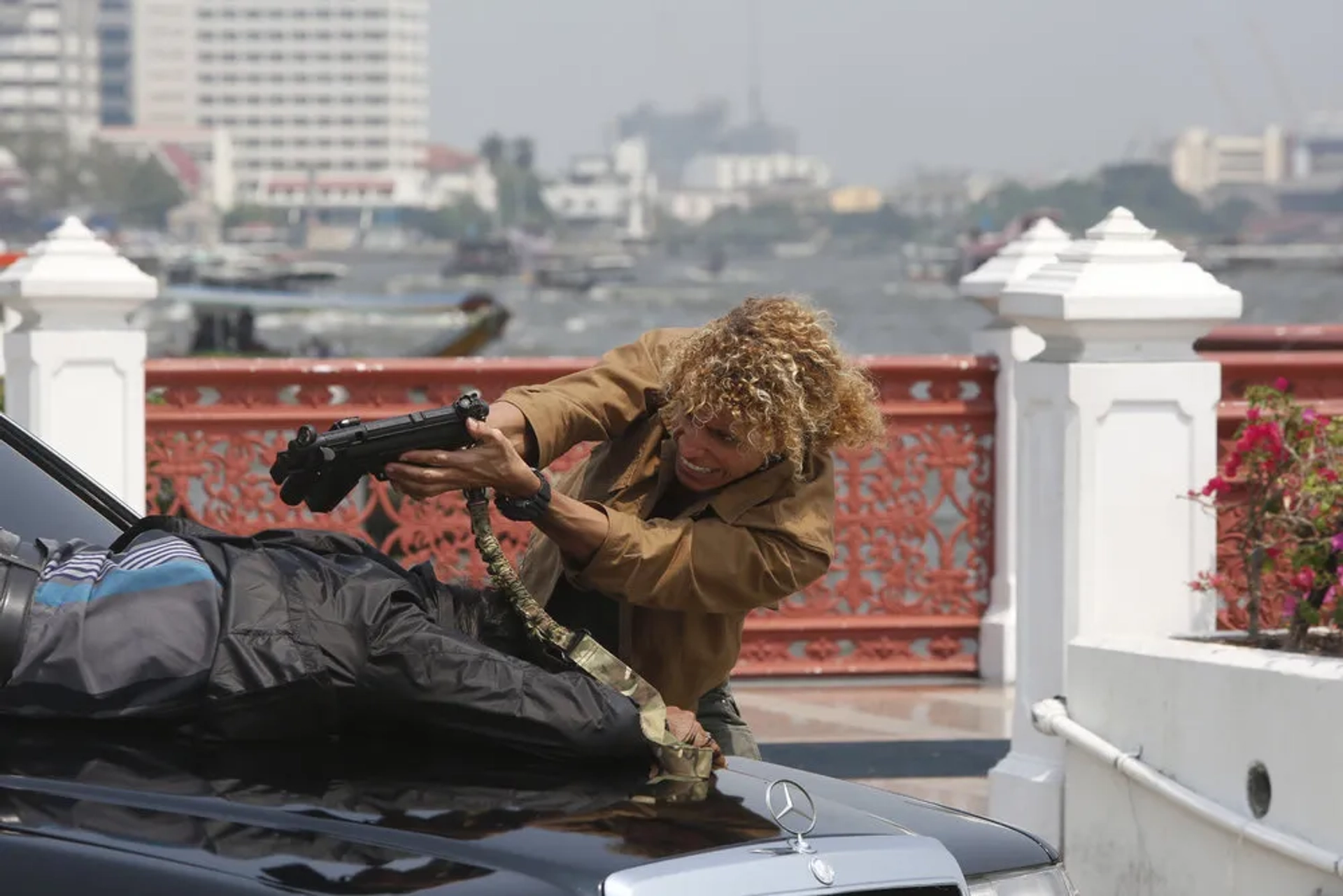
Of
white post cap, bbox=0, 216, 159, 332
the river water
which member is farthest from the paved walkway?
the river water

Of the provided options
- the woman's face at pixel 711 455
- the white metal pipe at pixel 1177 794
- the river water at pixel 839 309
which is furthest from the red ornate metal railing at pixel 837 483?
the river water at pixel 839 309

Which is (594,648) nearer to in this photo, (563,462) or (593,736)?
(593,736)

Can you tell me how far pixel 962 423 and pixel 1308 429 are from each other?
2.87m

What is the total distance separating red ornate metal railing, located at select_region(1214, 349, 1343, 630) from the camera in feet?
25.0

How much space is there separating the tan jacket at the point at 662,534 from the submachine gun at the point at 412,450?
0.61 ft

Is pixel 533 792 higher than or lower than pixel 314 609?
lower

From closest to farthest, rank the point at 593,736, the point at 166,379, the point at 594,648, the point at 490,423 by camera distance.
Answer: the point at 593,736 < the point at 594,648 < the point at 490,423 < the point at 166,379

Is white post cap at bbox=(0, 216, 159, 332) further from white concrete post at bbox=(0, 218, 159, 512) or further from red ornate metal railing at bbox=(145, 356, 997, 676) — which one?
red ornate metal railing at bbox=(145, 356, 997, 676)

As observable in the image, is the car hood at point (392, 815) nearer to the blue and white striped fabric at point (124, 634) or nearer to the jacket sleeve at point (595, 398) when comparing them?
the blue and white striped fabric at point (124, 634)

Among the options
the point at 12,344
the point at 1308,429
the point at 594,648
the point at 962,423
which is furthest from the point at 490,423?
the point at 962,423

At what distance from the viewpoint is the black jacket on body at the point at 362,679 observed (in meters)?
3.75

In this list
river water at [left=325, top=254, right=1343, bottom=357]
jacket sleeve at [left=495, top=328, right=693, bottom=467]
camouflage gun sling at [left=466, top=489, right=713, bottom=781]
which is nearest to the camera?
camouflage gun sling at [left=466, top=489, right=713, bottom=781]

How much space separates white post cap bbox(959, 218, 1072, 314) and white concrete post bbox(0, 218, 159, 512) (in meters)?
3.39

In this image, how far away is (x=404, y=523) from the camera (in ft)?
29.5
